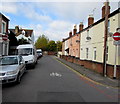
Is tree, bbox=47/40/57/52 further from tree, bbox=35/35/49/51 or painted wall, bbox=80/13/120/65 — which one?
painted wall, bbox=80/13/120/65

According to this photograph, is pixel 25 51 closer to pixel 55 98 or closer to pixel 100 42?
pixel 100 42

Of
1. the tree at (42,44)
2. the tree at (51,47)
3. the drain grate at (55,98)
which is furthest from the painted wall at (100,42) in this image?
the tree at (51,47)

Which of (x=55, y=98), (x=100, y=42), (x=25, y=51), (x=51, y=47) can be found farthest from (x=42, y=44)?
(x=55, y=98)

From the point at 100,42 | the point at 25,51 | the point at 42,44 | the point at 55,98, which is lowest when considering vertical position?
the point at 55,98

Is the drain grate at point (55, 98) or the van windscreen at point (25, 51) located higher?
the van windscreen at point (25, 51)

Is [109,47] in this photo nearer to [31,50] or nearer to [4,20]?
[31,50]

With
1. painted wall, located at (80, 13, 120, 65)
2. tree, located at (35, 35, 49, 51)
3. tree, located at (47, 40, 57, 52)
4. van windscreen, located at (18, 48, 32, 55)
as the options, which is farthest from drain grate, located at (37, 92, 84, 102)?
tree, located at (47, 40, 57, 52)

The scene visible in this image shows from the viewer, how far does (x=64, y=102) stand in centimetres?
509

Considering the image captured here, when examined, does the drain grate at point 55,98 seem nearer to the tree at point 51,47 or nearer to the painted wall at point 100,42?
the painted wall at point 100,42

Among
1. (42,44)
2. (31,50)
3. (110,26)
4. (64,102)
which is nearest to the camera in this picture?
(64,102)

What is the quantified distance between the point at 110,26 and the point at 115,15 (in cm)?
113

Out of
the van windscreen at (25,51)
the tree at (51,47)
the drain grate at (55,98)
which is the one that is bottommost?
the drain grate at (55,98)

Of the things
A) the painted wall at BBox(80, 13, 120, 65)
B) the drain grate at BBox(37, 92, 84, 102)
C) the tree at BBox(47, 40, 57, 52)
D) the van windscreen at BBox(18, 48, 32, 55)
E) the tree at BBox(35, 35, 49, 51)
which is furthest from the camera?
the tree at BBox(47, 40, 57, 52)

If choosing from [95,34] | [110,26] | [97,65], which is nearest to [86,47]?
[95,34]
